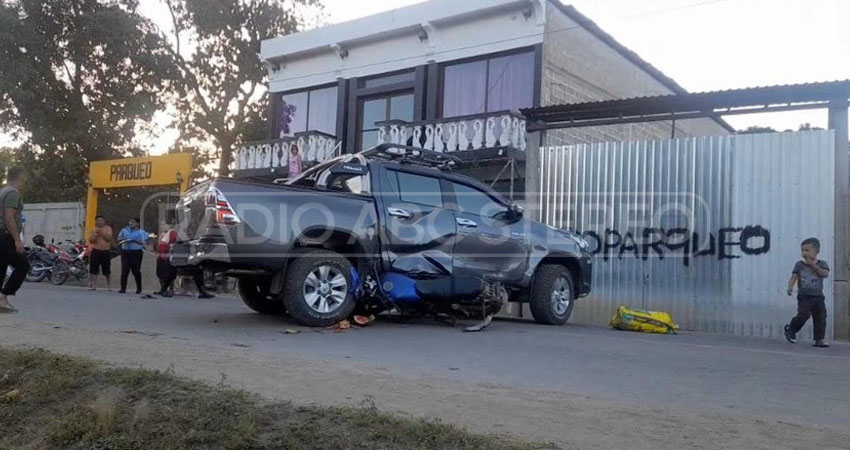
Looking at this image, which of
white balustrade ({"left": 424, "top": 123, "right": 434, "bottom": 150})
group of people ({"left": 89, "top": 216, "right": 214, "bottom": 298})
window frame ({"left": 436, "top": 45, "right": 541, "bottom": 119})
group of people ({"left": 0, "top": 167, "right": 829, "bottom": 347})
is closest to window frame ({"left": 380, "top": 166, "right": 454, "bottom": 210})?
group of people ({"left": 0, "top": 167, "right": 829, "bottom": 347})

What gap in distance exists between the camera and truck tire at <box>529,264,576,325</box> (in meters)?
9.77

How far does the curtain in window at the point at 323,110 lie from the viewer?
2025 centimetres

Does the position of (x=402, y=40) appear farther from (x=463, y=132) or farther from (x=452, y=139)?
(x=463, y=132)

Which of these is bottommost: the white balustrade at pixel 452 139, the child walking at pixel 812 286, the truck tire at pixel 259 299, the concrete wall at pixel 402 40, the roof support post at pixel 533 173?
the truck tire at pixel 259 299

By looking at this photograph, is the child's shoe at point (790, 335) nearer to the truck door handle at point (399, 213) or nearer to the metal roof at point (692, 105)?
the metal roof at point (692, 105)

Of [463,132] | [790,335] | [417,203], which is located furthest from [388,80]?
[790,335]

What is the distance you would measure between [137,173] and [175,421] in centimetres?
1998

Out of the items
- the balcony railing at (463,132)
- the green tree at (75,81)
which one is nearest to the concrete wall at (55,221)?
the green tree at (75,81)

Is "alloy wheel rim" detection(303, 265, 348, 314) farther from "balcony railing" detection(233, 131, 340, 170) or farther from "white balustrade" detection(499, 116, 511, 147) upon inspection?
"balcony railing" detection(233, 131, 340, 170)

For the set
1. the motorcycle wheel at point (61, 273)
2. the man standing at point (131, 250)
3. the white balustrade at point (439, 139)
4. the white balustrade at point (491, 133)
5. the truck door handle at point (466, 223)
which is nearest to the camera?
the truck door handle at point (466, 223)

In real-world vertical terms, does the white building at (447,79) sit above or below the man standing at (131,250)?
above

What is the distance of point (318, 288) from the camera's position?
25.7ft

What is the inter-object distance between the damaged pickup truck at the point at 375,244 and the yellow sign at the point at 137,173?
12.7m

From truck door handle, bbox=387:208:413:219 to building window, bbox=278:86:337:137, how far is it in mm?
11870
